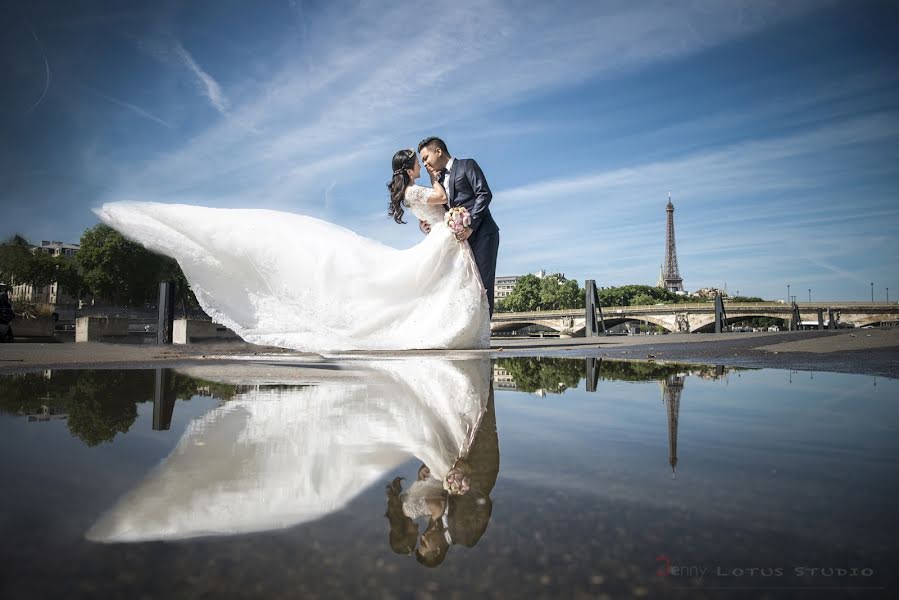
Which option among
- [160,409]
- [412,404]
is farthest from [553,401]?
[160,409]

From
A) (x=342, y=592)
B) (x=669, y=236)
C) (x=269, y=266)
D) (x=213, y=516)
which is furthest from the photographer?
(x=669, y=236)

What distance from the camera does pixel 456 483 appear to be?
130 cm

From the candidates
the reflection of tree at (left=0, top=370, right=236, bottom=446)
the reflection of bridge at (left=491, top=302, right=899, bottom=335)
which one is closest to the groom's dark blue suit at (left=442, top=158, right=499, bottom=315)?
the reflection of tree at (left=0, top=370, right=236, bottom=446)

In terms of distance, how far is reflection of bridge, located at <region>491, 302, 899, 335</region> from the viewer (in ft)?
188

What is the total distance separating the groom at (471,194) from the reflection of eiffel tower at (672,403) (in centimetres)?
382

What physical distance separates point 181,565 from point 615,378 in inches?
141

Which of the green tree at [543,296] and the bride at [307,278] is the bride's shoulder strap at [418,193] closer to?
the bride at [307,278]

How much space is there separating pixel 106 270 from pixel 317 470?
66.8m

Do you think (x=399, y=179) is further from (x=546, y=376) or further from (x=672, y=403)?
(x=672, y=403)

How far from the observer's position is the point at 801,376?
12.4ft

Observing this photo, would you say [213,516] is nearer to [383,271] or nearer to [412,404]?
[412,404]

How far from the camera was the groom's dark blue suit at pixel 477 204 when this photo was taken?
7.29 metres

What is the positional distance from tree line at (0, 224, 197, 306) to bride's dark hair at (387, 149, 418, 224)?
53.6 meters

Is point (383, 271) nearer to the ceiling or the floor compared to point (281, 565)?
nearer to the ceiling
